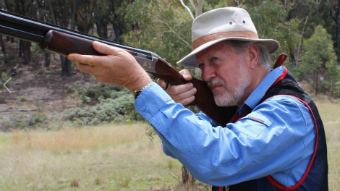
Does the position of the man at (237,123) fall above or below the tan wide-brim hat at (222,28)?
below

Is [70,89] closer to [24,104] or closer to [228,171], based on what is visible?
[24,104]

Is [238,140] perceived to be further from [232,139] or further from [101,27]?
[101,27]

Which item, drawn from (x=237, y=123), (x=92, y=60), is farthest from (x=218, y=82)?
(x=92, y=60)

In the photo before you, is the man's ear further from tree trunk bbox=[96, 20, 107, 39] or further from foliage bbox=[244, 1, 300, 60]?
tree trunk bbox=[96, 20, 107, 39]

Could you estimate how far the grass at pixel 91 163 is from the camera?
365 inches

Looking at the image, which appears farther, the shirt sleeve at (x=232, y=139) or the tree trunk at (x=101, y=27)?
the tree trunk at (x=101, y=27)

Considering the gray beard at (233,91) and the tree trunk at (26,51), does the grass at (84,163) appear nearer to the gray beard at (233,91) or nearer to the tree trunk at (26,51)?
the gray beard at (233,91)

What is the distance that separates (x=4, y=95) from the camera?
93.1ft

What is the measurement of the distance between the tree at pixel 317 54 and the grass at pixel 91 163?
19840 mm

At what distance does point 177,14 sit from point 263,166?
7990mm

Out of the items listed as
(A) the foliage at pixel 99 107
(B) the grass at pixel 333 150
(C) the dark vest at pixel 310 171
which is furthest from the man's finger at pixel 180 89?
(A) the foliage at pixel 99 107

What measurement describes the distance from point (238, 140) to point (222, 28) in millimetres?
871

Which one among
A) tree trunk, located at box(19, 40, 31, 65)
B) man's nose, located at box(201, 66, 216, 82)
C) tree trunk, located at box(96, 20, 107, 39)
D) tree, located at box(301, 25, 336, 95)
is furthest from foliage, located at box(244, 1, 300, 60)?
tree trunk, located at box(19, 40, 31, 65)

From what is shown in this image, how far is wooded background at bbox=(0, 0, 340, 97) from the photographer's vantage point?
29.0 ft
